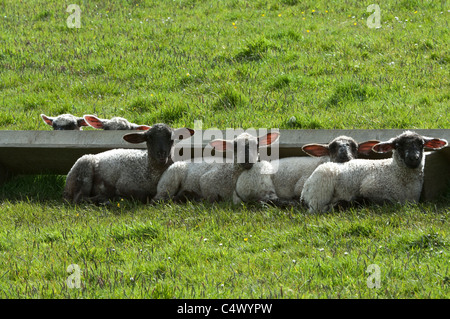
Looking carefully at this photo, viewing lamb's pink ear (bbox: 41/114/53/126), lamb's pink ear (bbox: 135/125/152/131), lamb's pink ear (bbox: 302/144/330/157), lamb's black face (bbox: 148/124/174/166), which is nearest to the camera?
lamb's pink ear (bbox: 302/144/330/157)

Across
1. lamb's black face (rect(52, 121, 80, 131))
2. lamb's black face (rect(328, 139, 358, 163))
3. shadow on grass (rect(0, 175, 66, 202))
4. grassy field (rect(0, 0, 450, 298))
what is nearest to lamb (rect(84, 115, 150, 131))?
lamb's black face (rect(52, 121, 80, 131))

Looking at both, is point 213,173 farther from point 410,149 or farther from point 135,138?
point 410,149

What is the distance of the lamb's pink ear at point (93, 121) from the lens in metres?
10.8

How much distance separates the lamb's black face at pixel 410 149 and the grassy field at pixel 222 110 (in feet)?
1.91

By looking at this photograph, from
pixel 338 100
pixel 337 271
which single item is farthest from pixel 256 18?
pixel 337 271

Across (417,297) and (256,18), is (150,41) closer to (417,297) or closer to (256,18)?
(256,18)

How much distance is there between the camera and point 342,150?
29.2 ft

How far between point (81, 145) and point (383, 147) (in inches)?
159

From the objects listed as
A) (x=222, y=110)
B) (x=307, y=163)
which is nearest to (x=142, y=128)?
(x=222, y=110)

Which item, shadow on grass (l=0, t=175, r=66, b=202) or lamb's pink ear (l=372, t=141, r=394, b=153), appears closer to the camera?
lamb's pink ear (l=372, t=141, r=394, b=153)

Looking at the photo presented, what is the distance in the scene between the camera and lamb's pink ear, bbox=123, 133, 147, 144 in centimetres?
978

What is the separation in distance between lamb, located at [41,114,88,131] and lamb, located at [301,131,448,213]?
4344 mm

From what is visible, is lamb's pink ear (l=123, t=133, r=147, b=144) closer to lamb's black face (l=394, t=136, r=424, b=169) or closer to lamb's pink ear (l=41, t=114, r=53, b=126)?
lamb's pink ear (l=41, t=114, r=53, b=126)

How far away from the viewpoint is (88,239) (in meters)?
7.62
